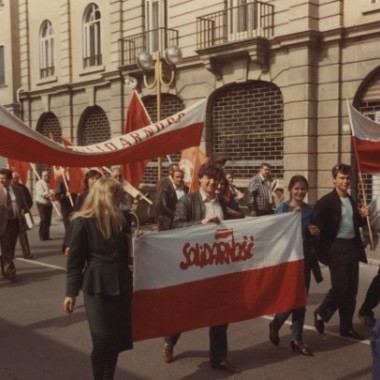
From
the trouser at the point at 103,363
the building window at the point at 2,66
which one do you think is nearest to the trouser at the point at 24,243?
the trouser at the point at 103,363

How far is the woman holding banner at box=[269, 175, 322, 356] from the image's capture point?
5066 mm

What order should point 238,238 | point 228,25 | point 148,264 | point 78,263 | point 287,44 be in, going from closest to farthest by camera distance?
point 78,263 < point 148,264 < point 238,238 < point 287,44 < point 228,25

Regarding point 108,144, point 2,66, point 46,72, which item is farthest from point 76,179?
point 2,66

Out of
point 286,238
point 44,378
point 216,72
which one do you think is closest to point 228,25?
point 216,72

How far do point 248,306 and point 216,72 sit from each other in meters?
12.4

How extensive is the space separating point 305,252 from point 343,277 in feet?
1.64

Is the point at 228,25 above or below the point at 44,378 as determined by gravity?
above

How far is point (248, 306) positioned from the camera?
4.80 m

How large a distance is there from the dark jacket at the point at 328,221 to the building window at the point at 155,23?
1358 cm

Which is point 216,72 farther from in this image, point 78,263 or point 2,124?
point 78,263

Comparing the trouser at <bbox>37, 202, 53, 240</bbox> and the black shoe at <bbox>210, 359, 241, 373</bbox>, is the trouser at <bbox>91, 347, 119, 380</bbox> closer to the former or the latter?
the black shoe at <bbox>210, 359, 241, 373</bbox>

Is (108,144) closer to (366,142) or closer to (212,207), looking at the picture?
(212,207)

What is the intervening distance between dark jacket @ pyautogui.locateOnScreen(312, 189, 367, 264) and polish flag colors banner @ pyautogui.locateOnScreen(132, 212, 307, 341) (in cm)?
38

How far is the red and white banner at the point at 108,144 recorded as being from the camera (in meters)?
4.84
